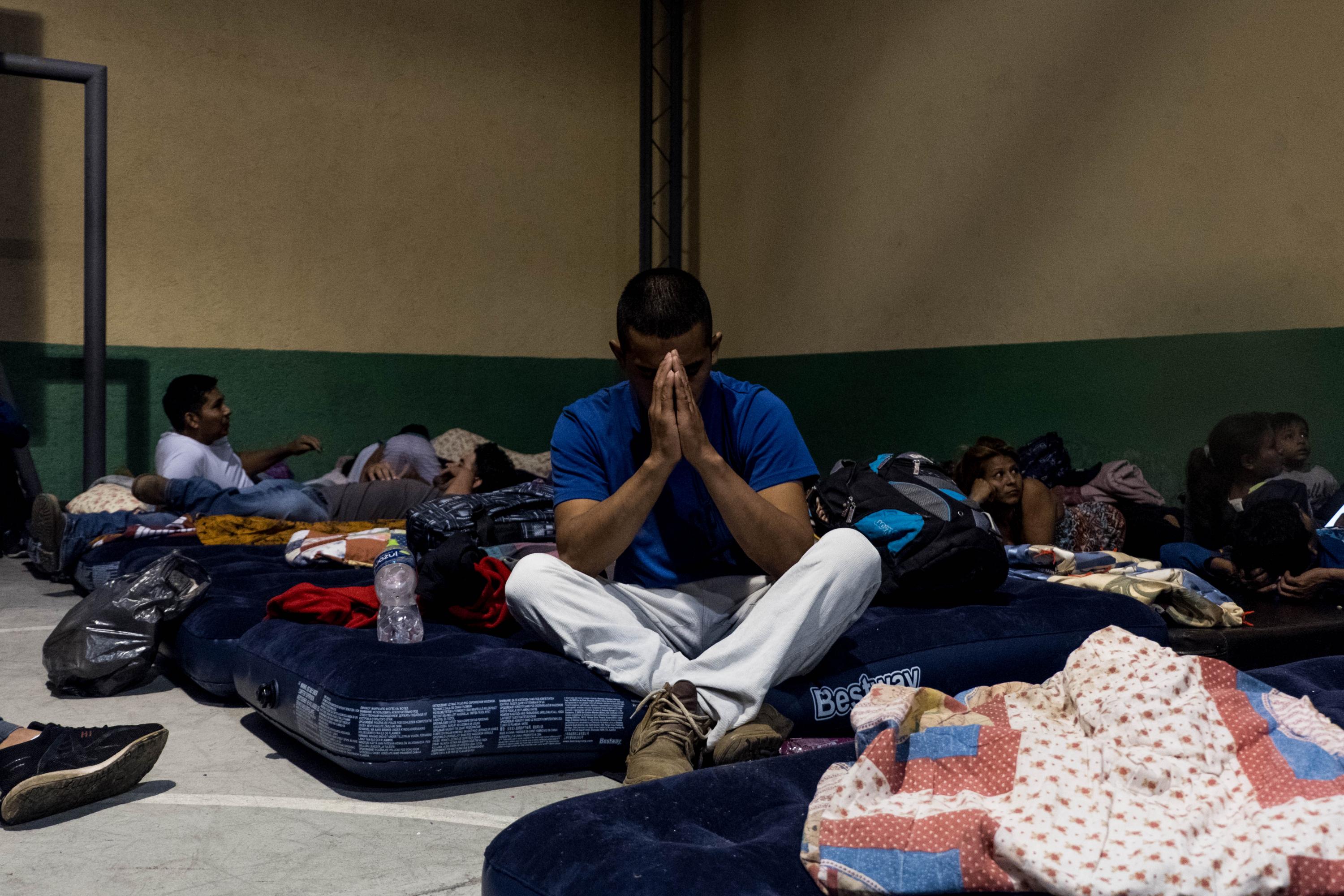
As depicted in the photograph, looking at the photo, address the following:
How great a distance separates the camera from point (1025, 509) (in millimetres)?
3908

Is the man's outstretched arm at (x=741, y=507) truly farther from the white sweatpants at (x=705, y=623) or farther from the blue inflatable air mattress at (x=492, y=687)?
the blue inflatable air mattress at (x=492, y=687)

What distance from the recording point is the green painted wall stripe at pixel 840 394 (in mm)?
4047

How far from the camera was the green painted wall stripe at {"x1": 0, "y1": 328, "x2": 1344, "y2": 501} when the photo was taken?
4.05m

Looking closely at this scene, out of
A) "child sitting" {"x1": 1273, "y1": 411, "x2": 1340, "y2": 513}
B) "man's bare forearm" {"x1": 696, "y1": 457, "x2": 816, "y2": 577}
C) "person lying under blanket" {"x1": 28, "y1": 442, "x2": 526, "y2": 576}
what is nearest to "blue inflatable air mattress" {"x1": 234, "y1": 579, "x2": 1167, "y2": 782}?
"man's bare forearm" {"x1": 696, "y1": 457, "x2": 816, "y2": 577}

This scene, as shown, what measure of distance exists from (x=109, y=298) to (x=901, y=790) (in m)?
5.76

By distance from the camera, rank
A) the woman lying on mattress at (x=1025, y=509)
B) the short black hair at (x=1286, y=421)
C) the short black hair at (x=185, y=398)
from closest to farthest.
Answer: the short black hair at (x=1286, y=421), the woman lying on mattress at (x=1025, y=509), the short black hair at (x=185, y=398)

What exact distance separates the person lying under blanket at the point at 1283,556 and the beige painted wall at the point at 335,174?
4654 millimetres

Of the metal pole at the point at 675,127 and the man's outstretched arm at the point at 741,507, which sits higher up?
the metal pole at the point at 675,127

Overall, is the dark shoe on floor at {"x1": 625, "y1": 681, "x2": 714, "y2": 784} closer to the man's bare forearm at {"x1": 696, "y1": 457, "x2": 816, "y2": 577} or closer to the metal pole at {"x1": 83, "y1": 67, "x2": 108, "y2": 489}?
the man's bare forearm at {"x1": 696, "y1": 457, "x2": 816, "y2": 577}

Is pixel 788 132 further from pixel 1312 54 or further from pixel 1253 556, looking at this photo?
pixel 1253 556

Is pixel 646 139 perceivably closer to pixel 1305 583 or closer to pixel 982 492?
pixel 982 492

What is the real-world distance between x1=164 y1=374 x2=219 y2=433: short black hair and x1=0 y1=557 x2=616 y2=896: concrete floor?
240cm

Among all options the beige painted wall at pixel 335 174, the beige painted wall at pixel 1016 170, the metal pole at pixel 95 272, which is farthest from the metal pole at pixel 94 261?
the beige painted wall at pixel 1016 170

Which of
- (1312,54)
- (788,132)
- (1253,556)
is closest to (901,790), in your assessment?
(1253,556)
